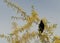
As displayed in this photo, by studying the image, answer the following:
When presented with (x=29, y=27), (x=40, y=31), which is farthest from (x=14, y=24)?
(x=40, y=31)

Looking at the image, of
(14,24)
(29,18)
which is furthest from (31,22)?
(14,24)

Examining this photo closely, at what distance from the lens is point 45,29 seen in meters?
2.89

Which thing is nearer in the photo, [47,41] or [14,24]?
[47,41]

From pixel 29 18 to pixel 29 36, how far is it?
0.26 m

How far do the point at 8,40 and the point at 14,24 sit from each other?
33 centimetres

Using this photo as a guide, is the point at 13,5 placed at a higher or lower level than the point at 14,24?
higher

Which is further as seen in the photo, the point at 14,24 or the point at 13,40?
the point at 14,24

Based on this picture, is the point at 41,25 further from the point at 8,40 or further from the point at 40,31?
the point at 8,40

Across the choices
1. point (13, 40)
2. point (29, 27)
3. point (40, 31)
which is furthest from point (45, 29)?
point (13, 40)

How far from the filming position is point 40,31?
2.91 meters

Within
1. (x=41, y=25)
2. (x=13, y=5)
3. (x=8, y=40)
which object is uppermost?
(x=13, y=5)

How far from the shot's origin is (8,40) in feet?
9.66

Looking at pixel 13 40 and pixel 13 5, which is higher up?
pixel 13 5

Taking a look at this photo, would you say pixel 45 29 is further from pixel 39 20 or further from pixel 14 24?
pixel 14 24
